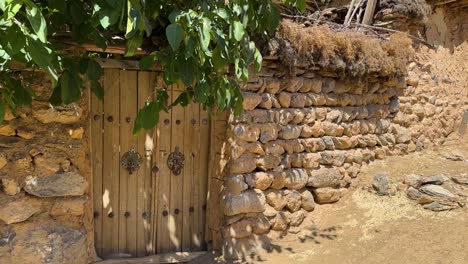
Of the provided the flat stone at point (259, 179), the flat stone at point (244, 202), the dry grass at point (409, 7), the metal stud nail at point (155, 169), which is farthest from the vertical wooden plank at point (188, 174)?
the dry grass at point (409, 7)

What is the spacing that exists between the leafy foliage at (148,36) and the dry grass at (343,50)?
131 cm

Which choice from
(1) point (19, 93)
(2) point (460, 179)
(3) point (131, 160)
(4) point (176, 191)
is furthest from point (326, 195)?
(1) point (19, 93)

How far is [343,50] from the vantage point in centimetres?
443

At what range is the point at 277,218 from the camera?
3943 millimetres

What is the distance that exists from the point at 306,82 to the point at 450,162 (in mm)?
2338

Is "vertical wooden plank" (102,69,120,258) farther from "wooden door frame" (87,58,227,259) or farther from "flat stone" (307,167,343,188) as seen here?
"flat stone" (307,167,343,188)

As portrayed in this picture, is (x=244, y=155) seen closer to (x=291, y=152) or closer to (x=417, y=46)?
(x=291, y=152)

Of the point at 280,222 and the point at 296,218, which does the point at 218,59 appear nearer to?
the point at 280,222

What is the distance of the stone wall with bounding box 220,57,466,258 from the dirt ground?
0.47 ft

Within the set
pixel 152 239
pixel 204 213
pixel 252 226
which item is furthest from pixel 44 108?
pixel 252 226

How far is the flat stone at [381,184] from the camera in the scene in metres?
4.48

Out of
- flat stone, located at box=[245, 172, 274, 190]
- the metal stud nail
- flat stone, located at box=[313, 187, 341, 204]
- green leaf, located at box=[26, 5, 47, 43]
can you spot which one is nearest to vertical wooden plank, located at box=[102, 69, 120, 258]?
the metal stud nail

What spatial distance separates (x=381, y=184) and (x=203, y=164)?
2.01 m

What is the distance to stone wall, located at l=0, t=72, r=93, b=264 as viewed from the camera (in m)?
2.80
